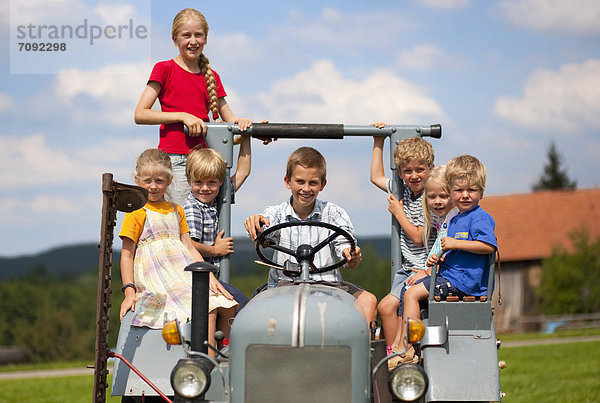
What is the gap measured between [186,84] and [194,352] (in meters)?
2.67

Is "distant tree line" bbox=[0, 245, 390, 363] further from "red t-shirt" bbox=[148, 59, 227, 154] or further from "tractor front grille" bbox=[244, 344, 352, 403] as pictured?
"tractor front grille" bbox=[244, 344, 352, 403]

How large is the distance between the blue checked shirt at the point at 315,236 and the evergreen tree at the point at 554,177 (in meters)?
75.6

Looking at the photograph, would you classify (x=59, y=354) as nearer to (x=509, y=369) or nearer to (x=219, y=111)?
(x=509, y=369)

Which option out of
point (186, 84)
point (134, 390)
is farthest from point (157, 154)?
point (134, 390)

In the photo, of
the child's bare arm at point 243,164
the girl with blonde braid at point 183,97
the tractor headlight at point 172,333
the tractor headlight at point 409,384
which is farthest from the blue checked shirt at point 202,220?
the tractor headlight at point 409,384

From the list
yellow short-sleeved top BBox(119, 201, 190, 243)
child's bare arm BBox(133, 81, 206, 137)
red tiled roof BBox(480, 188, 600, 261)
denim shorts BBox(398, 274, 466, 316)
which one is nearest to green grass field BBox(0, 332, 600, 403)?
denim shorts BBox(398, 274, 466, 316)

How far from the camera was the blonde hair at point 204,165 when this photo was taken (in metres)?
5.32

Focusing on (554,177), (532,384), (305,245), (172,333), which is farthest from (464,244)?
(554,177)

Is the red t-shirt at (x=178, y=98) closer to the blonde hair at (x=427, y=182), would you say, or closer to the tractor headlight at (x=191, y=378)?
the blonde hair at (x=427, y=182)

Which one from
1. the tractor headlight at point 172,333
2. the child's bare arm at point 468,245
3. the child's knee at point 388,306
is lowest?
the tractor headlight at point 172,333

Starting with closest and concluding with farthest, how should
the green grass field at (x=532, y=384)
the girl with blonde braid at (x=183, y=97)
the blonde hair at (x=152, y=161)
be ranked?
the blonde hair at (x=152, y=161) < the girl with blonde braid at (x=183, y=97) < the green grass field at (x=532, y=384)

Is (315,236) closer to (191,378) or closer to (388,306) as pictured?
(388,306)

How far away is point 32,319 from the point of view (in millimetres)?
51781

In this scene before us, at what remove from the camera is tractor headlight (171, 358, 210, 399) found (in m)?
3.61
